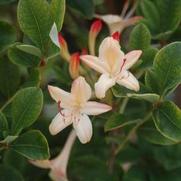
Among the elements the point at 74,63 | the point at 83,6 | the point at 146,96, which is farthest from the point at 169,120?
the point at 83,6

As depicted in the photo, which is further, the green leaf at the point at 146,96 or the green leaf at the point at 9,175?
the green leaf at the point at 9,175

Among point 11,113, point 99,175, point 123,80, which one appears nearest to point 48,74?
point 99,175

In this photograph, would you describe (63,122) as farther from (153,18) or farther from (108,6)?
(108,6)

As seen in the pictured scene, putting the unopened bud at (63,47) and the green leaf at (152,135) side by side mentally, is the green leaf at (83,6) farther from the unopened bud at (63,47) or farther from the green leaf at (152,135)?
the green leaf at (152,135)

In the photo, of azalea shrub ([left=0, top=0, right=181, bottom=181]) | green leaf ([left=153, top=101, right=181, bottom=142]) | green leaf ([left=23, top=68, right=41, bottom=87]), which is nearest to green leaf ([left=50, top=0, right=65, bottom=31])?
azalea shrub ([left=0, top=0, right=181, bottom=181])

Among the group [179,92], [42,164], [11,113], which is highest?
[11,113]

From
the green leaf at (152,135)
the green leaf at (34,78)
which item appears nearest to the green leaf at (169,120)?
the green leaf at (152,135)

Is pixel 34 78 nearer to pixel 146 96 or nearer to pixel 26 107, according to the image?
pixel 26 107
